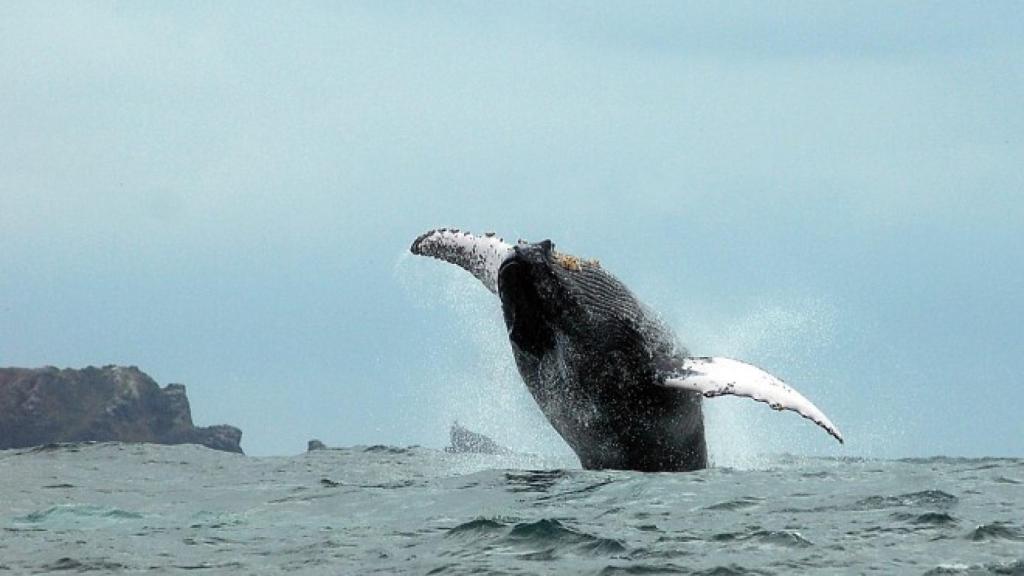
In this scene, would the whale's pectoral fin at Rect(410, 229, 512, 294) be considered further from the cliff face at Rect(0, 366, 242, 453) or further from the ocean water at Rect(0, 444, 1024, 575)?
the cliff face at Rect(0, 366, 242, 453)

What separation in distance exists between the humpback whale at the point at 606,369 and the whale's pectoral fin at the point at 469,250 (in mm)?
1284

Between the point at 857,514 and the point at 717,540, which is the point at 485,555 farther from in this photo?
the point at 857,514

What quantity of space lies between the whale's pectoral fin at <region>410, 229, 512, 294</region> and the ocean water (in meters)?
2.56

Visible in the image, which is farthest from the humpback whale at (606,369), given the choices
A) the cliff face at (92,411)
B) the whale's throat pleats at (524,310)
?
the cliff face at (92,411)

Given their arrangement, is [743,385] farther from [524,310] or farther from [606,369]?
[524,310]

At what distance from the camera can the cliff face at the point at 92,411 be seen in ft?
345

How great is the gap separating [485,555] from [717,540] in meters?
1.94

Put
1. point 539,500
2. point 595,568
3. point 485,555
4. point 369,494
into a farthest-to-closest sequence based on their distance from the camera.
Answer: point 369,494 < point 539,500 < point 485,555 < point 595,568

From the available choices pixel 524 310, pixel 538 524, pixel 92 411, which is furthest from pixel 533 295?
pixel 92 411

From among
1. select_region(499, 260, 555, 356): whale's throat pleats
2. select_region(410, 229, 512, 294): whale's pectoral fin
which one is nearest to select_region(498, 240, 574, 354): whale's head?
select_region(499, 260, 555, 356): whale's throat pleats

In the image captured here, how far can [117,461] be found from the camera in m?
22.6

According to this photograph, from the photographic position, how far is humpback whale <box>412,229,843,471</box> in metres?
13.0

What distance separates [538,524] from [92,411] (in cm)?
10415

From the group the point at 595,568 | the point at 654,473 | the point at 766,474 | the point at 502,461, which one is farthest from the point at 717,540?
the point at 502,461
